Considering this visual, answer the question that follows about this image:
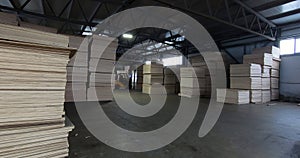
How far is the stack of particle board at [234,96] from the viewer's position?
7.82 meters

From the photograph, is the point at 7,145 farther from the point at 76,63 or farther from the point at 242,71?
the point at 242,71

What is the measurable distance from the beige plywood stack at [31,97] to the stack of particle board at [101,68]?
15.6ft

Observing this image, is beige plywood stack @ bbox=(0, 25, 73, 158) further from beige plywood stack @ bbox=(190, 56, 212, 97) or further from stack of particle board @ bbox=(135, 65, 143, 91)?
stack of particle board @ bbox=(135, 65, 143, 91)

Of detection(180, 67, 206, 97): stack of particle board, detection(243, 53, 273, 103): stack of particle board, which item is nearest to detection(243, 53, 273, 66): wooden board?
detection(243, 53, 273, 103): stack of particle board

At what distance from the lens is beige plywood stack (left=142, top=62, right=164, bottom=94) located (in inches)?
469

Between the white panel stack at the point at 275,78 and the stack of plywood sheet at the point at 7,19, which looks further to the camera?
the white panel stack at the point at 275,78

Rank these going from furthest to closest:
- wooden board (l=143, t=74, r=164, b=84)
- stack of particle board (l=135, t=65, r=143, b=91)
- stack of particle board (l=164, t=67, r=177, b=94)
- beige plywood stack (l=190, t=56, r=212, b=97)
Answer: stack of particle board (l=135, t=65, r=143, b=91)
stack of particle board (l=164, t=67, r=177, b=94)
wooden board (l=143, t=74, r=164, b=84)
beige plywood stack (l=190, t=56, r=212, b=97)

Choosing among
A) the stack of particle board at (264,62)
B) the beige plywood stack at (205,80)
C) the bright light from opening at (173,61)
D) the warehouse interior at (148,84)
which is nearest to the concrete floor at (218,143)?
the warehouse interior at (148,84)

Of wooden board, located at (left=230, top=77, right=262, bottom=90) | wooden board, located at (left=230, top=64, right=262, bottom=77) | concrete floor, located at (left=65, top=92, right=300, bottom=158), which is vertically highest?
wooden board, located at (left=230, top=64, right=262, bottom=77)

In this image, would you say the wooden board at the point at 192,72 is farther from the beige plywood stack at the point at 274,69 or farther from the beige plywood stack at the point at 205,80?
the beige plywood stack at the point at 274,69

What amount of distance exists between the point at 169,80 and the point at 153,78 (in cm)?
157

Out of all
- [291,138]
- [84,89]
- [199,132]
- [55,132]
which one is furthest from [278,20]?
[55,132]

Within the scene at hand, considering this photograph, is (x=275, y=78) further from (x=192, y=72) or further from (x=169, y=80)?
(x=169, y=80)

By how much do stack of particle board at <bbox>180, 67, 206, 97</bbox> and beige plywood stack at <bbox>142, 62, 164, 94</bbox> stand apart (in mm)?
1996
